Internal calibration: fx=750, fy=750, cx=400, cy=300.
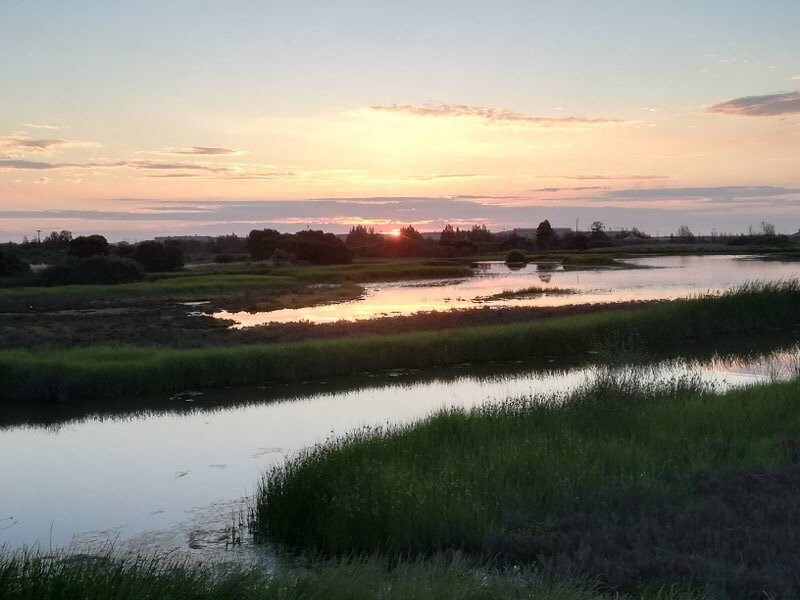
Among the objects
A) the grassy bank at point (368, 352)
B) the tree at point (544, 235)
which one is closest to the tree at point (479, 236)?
the tree at point (544, 235)

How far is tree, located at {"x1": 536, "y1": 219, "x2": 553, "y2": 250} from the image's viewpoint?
5030 inches

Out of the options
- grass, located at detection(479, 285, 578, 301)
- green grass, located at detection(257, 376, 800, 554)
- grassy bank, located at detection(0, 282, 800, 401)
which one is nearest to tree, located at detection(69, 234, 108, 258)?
grass, located at detection(479, 285, 578, 301)

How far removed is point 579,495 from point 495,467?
4.26 feet

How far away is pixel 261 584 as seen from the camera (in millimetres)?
5793

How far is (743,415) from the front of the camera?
1246 cm

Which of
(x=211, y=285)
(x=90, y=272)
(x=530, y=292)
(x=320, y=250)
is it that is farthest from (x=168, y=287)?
(x=320, y=250)

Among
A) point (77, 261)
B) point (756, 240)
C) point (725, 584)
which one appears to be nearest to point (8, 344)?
point (725, 584)

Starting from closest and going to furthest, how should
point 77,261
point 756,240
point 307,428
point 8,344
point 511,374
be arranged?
1. point 307,428
2. point 511,374
3. point 8,344
4. point 77,261
5. point 756,240

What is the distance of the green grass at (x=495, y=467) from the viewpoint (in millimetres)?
8766

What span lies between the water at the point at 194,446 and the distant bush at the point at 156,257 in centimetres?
5107

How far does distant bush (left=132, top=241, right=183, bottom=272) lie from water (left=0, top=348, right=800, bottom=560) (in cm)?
5107

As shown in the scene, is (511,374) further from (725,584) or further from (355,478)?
(725,584)

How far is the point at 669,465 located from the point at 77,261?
2170 inches

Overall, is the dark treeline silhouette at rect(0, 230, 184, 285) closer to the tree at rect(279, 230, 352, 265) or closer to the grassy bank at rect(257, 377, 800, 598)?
the tree at rect(279, 230, 352, 265)
